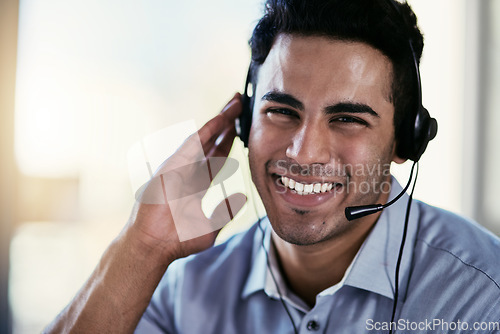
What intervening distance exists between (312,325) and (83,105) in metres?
1.35

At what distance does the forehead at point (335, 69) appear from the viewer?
1.13 m

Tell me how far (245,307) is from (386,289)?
39 cm

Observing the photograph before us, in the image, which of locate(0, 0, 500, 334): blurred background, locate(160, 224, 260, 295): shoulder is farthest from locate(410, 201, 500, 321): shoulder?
locate(0, 0, 500, 334): blurred background

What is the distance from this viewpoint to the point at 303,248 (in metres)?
1.34

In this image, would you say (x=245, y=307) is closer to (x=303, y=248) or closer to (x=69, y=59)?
(x=303, y=248)

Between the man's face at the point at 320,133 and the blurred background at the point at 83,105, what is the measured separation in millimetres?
592

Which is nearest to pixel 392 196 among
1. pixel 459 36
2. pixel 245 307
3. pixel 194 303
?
pixel 245 307

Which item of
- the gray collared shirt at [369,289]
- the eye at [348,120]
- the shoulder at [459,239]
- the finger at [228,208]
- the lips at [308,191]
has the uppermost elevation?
the eye at [348,120]

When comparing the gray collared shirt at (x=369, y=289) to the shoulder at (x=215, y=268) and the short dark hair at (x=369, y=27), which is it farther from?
the short dark hair at (x=369, y=27)

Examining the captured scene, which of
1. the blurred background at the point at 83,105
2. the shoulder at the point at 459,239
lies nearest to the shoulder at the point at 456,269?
the shoulder at the point at 459,239

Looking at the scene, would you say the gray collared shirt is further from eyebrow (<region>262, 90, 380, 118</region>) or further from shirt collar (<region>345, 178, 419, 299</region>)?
eyebrow (<region>262, 90, 380, 118</region>)

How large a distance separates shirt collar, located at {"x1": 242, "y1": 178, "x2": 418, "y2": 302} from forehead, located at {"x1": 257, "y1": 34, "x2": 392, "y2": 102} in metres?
0.34

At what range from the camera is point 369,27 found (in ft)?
3.72

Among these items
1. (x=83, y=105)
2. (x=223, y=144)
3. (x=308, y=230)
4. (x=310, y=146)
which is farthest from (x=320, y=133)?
(x=83, y=105)
